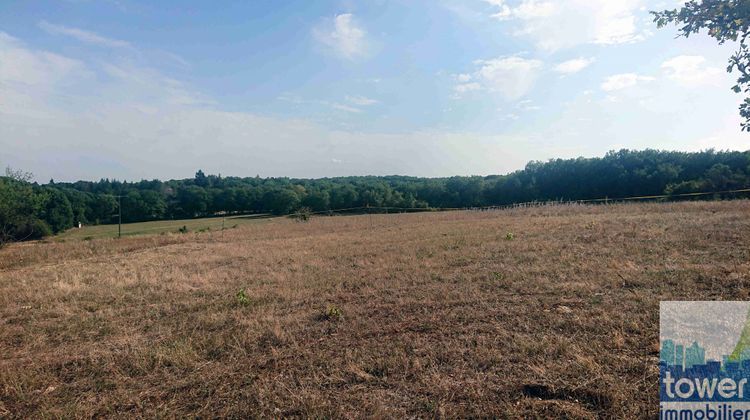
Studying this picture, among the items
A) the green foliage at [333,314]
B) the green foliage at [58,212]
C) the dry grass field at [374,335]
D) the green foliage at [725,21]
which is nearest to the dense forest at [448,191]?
the green foliage at [58,212]

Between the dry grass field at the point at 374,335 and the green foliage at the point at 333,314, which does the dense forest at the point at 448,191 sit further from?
the green foliage at the point at 333,314

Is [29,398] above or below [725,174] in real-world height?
below

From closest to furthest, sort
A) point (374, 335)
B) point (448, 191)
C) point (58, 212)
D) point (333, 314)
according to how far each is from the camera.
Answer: point (374, 335), point (333, 314), point (58, 212), point (448, 191)

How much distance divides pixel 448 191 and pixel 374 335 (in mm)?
66445

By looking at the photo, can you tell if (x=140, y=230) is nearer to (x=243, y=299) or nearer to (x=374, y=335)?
(x=243, y=299)

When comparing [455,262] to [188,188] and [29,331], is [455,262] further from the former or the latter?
[188,188]

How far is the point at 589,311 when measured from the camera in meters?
4.62

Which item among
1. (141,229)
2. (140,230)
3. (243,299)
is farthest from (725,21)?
(141,229)

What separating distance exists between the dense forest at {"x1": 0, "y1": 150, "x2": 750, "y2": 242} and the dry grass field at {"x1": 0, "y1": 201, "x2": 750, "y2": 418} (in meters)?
35.6

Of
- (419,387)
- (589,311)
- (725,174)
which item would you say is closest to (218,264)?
(419,387)

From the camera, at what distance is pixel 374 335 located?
14.7 ft

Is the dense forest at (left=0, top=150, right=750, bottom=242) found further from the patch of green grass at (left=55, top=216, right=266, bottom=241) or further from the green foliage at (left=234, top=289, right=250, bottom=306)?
the green foliage at (left=234, top=289, right=250, bottom=306)

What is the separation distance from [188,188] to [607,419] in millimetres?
81465

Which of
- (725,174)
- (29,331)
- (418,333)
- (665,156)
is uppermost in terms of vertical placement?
(665,156)
